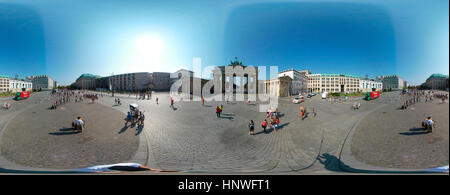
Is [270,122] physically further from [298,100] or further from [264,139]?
[298,100]

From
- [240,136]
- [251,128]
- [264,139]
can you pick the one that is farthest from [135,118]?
[264,139]

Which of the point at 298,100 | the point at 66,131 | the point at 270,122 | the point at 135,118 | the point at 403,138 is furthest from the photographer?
the point at 298,100

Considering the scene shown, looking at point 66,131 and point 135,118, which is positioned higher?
point 135,118

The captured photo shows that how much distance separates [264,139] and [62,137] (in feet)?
9.19

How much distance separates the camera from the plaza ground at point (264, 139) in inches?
53.7

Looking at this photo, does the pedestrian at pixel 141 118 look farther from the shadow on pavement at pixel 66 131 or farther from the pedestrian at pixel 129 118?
the shadow on pavement at pixel 66 131

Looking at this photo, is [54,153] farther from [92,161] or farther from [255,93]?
[255,93]

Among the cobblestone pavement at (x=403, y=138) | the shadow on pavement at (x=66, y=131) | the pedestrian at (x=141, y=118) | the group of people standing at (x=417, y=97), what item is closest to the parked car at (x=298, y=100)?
the cobblestone pavement at (x=403, y=138)

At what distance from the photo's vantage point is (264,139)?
5.60 feet

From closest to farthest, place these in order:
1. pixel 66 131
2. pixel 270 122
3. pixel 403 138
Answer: pixel 403 138 → pixel 66 131 → pixel 270 122

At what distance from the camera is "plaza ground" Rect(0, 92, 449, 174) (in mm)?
1365

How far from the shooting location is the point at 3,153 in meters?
1.51

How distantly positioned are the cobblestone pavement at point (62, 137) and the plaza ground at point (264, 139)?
1 cm
